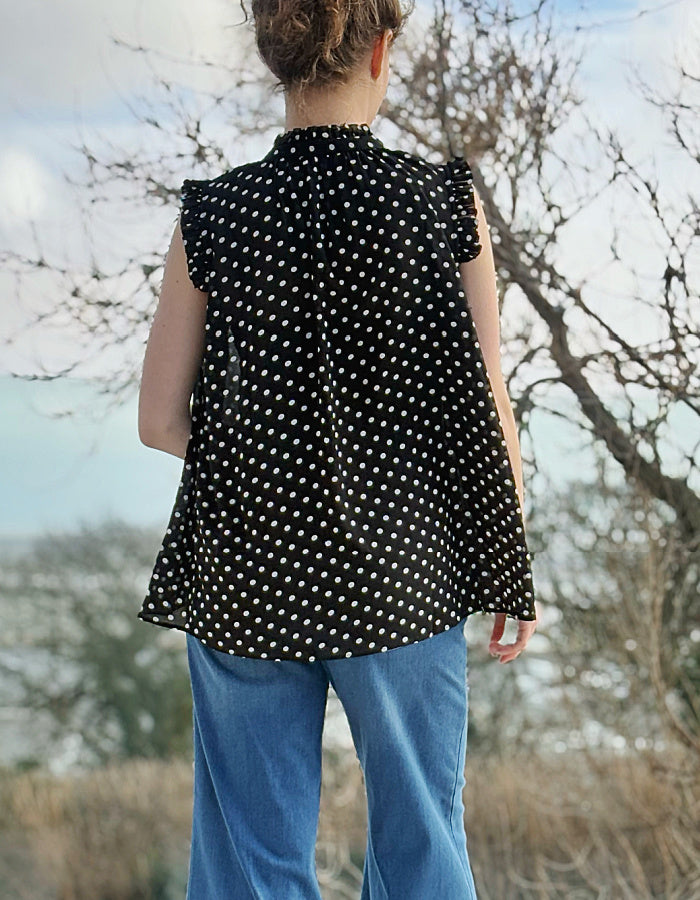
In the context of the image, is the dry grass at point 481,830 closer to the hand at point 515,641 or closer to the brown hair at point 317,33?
the hand at point 515,641

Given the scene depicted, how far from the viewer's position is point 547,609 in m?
2.17

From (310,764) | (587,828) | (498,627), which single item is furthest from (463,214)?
(587,828)

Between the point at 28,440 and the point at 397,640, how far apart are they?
5.37ft

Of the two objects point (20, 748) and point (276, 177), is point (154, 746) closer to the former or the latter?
point (20, 748)

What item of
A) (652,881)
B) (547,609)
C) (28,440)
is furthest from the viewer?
(28,440)

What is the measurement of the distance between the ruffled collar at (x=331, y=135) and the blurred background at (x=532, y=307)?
591mm

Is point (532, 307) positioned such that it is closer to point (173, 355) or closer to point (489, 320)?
point (489, 320)

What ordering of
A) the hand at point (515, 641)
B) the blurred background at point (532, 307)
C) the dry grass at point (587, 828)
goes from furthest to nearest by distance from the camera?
the dry grass at point (587, 828)
the blurred background at point (532, 307)
the hand at point (515, 641)

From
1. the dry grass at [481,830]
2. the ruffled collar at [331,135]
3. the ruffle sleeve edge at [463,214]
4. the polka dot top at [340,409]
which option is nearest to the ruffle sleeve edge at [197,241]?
the polka dot top at [340,409]

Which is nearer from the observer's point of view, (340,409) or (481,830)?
(340,409)

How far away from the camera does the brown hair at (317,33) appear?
1.02 metres

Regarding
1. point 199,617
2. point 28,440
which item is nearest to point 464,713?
point 199,617

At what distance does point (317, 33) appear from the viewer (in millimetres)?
1025

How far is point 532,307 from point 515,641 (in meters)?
0.84
